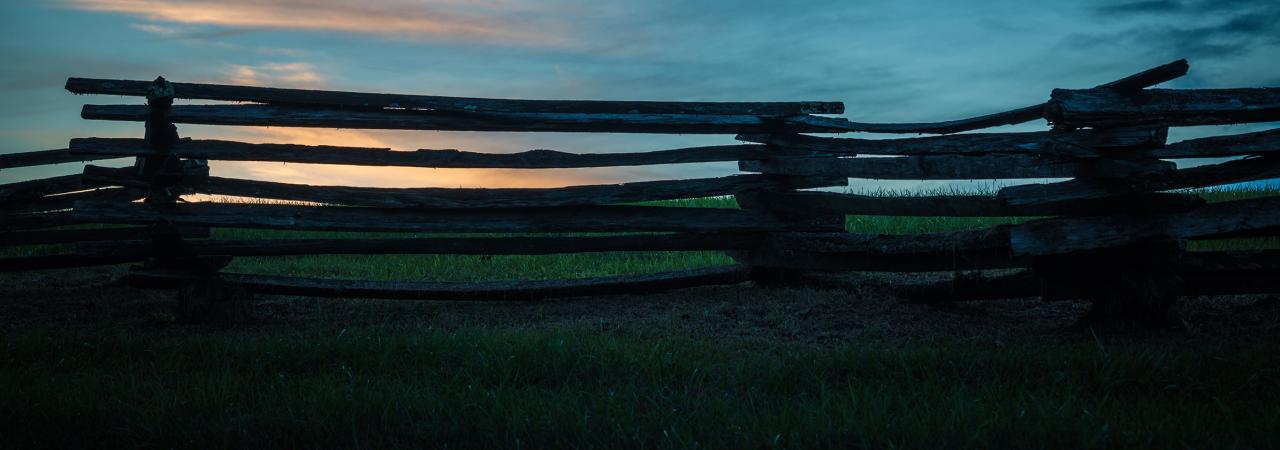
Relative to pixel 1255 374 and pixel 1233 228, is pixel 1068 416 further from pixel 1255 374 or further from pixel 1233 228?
pixel 1233 228

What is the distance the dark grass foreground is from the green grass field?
13mm

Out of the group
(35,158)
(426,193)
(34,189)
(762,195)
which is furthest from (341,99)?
(35,158)

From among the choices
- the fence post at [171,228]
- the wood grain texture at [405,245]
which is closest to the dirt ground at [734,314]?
the fence post at [171,228]

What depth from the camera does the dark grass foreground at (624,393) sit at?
372 centimetres

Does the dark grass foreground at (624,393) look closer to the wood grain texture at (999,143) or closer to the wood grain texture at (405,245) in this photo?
the wood grain texture at (999,143)

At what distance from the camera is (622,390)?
4.55 metres

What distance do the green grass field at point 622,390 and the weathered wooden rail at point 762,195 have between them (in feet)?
2.01

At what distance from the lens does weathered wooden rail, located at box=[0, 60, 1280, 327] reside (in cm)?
553

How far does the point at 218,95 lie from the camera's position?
679 centimetres

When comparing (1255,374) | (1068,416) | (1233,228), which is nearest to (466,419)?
(1068,416)

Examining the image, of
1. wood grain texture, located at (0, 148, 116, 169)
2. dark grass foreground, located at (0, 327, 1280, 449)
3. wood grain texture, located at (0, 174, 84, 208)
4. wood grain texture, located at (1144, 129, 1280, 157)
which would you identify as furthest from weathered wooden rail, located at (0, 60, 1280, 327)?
wood grain texture, located at (0, 148, 116, 169)

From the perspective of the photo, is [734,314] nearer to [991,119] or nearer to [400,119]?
[991,119]

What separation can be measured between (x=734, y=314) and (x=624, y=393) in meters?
2.57

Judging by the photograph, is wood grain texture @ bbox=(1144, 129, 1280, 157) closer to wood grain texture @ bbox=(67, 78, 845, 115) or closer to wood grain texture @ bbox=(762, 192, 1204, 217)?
wood grain texture @ bbox=(762, 192, 1204, 217)
